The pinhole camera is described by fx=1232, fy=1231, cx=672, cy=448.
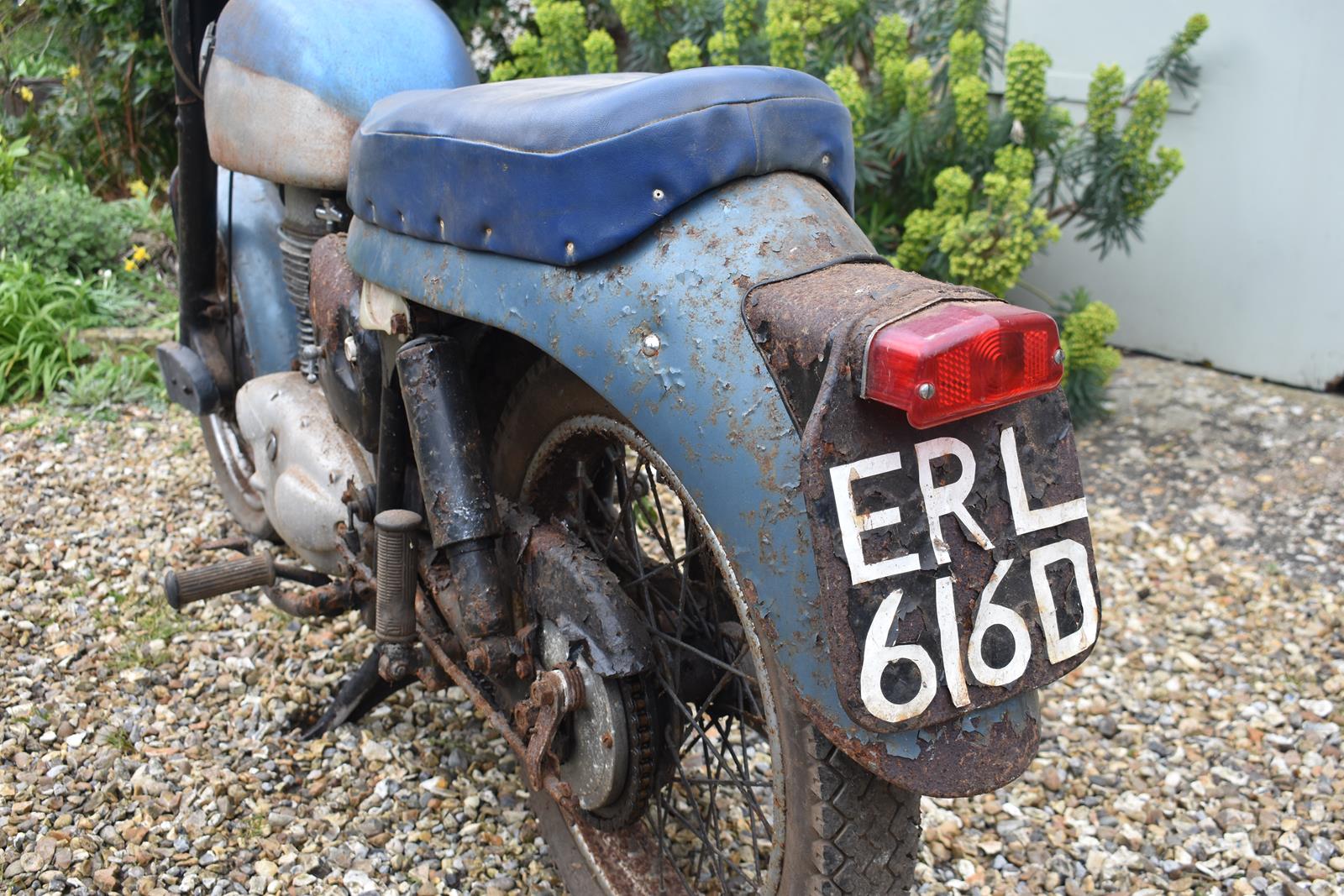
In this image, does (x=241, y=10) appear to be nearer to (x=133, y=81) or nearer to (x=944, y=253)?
(x=944, y=253)

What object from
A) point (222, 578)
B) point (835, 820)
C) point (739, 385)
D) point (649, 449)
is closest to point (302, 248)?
point (222, 578)

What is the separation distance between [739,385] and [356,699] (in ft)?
4.41

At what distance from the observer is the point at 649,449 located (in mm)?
1451

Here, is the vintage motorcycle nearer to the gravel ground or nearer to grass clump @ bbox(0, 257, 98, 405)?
the gravel ground

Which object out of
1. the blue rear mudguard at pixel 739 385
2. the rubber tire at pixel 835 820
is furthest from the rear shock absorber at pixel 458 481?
the rubber tire at pixel 835 820

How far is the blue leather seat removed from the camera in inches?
52.6

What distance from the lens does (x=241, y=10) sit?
90.2 inches

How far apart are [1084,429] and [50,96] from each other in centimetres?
482

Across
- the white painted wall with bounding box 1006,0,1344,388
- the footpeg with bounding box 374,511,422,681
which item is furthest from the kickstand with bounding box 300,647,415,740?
the white painted wall with bounding box 1006,0,1344,388

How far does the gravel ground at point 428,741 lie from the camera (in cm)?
201

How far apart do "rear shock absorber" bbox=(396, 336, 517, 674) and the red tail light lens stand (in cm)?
76

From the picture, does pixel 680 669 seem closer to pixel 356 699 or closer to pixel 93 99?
pixel 356 699

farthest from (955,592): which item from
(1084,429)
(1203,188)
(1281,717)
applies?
(1203,188)

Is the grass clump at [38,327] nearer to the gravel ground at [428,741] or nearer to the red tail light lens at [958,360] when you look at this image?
the gravel ground at [428,741]
